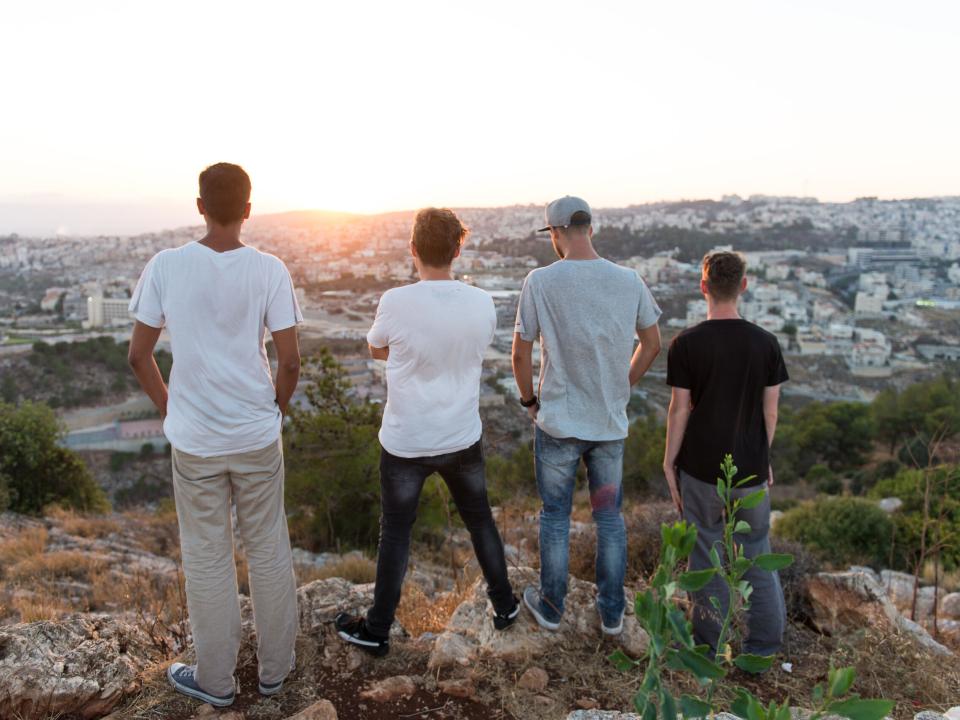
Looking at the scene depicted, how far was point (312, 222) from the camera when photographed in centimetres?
8600

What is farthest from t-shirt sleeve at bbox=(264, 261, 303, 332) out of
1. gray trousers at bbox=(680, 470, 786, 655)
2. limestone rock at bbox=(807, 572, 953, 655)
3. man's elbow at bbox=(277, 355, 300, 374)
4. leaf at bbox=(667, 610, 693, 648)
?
limestone rock at bbox=(807, 572, 953, 655)

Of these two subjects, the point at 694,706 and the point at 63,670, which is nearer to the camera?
the point at 694,706

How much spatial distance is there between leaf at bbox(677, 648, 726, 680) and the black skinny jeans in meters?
1.30

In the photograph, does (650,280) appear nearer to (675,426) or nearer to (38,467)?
(38,467)

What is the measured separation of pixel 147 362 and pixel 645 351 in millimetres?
1699

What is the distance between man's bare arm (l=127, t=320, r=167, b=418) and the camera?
1.91 m

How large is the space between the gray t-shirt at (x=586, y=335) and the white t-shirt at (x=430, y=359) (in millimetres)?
259

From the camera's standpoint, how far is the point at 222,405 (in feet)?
6.23

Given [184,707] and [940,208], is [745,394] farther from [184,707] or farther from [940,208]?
[940,208]

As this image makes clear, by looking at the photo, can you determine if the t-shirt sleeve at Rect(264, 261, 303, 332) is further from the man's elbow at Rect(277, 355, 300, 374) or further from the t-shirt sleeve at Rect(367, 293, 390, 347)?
the t-shirt sleeve at Rect(367, 293, 390, 347)

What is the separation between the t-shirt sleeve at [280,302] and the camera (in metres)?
1.95

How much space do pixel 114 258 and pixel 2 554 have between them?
9057 cm

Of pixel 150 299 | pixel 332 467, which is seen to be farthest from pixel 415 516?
pixel 332 467

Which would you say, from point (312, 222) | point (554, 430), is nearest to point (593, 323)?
point (554, 430)
